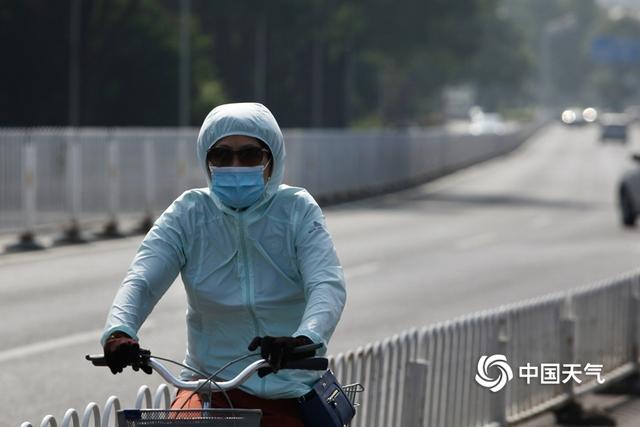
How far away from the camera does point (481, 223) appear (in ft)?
108

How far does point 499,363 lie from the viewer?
10.0m

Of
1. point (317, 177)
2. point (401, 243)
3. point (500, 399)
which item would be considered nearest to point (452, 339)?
point (500, 399)

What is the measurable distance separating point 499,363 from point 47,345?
4941 mm

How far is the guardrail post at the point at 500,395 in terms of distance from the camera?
392 inches

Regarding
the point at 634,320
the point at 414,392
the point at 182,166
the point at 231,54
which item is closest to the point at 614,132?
the point at 231,54

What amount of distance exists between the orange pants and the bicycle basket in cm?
44

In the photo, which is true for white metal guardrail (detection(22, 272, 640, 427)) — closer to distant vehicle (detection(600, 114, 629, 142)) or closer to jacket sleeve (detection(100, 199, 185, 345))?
jacket sleeve (detection(100, 199, 185, 345))

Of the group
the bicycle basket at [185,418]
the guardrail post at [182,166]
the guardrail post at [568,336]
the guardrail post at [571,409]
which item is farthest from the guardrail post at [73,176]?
the bicycle basket at [185,418]

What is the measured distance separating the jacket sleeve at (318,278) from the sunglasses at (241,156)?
0.71ft

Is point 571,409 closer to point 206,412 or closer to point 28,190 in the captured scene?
point 206,412

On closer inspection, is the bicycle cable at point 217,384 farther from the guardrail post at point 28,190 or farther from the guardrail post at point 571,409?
the guardrail post at point 28,190

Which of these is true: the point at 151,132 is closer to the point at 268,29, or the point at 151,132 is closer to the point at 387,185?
the point at 387,185

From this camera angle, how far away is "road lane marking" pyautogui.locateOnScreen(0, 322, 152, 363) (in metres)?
13.2

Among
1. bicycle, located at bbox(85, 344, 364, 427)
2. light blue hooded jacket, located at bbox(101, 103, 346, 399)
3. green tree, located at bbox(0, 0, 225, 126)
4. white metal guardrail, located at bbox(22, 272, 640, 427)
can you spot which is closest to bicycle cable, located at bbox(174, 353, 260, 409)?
bicycle, located at bbox(85, 344, 364, 427)
